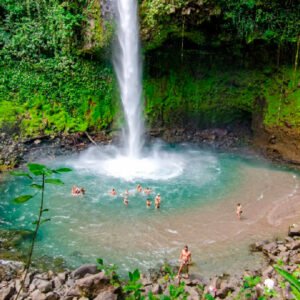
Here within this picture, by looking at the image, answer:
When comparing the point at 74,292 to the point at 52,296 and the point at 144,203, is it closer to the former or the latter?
the point at 52,296

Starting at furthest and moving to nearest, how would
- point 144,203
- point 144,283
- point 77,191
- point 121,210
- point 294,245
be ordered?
point 77,191 < point 144,203 < point 121,210 < point 294,245 < point 144,283

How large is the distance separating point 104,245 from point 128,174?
224 inches

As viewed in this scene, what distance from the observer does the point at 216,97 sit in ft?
66.9

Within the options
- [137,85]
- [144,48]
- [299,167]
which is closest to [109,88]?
[137,85]

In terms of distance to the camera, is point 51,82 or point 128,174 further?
point 51,82

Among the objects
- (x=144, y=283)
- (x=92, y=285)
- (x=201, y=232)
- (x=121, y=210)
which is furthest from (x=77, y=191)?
(x=92, y=285)

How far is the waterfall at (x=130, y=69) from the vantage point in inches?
706

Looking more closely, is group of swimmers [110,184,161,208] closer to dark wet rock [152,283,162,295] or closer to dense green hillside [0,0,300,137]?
dark wet rock [152,283,162,295]

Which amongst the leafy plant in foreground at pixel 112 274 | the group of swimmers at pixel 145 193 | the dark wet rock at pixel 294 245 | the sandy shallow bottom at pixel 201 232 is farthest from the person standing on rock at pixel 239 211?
the leafy plant in foreground at pixel 112 274

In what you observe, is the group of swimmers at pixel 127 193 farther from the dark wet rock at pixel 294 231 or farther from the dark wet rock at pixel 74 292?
the dark wet rock at pixel 74 292

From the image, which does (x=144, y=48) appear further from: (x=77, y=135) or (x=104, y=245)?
(x=104, y=245)

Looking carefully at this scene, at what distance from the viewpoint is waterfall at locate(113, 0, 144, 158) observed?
58.8 ft

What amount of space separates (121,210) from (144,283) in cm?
462

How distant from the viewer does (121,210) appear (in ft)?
42.5
